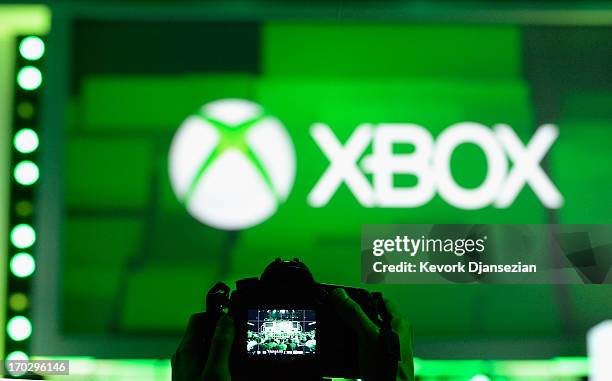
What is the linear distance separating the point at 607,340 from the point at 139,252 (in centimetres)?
145

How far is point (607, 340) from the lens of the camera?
2.00 metres

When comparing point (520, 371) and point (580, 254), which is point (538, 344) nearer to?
point (520, 371)

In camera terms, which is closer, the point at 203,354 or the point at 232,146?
the point at 203,354

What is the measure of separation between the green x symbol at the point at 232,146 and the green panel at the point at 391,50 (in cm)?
20

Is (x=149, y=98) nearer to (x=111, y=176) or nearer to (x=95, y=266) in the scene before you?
(x=111, y=176)

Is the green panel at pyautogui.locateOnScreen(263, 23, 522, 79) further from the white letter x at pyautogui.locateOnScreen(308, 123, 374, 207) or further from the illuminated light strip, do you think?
the illuminated light strip

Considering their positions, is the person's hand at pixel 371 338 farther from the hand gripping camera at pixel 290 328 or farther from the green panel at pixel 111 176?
the green panel at pixel 111 176

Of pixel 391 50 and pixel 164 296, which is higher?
pixel 391 50

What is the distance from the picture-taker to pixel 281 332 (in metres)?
1.24

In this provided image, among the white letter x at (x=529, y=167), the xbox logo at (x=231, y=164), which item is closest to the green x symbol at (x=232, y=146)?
the xbox logo at (x=231, y=164)

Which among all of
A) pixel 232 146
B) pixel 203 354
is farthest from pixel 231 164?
pixel 203 354

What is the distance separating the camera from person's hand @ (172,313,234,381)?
993 mm

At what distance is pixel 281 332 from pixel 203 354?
0.21 meters

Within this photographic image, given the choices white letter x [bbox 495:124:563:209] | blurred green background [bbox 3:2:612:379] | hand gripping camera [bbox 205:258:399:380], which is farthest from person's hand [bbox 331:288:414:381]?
white letter x [bbox 495:124:563:209]
